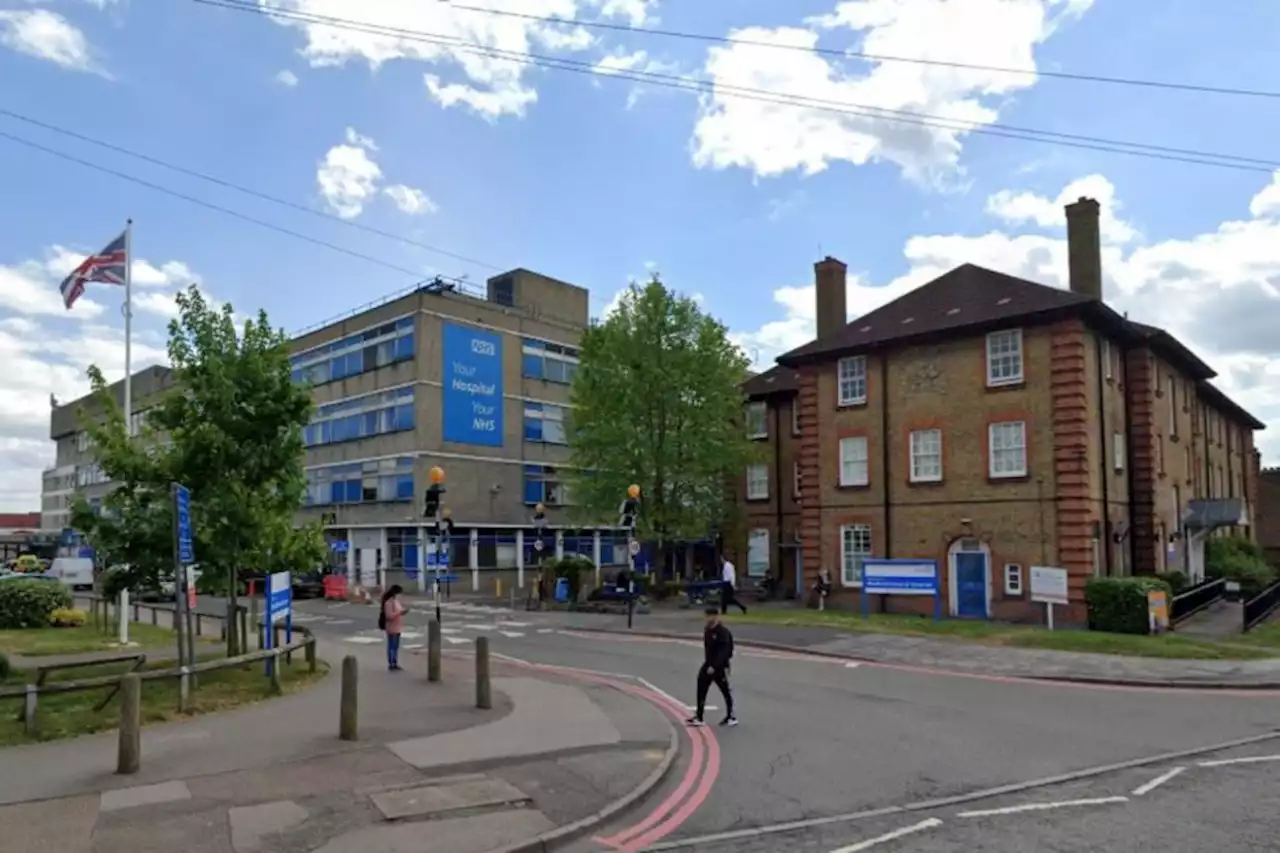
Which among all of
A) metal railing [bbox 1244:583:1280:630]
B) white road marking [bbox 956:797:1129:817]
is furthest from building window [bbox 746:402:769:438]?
white road marking [bbox 956:797:1129:817]

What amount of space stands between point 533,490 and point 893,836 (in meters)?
49.0

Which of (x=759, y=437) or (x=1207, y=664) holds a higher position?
(x=759, y=437)

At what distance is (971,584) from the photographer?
30.9m

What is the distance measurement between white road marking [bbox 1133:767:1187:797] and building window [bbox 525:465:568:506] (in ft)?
151

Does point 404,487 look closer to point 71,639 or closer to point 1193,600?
point 71,639

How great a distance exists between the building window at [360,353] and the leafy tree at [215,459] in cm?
3337

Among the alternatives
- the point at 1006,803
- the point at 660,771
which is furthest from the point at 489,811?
the point at 1006,803

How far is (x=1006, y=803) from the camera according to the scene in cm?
917

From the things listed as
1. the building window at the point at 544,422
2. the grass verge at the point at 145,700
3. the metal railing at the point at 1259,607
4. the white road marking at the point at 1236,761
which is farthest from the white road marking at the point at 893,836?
the building window at the point at 544,422

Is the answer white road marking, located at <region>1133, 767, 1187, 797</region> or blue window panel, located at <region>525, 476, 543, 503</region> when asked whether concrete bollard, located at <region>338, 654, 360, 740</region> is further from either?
blue window panel, located at <region>525, 476, 543, 503</region>

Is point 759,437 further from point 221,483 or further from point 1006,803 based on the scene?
point 1006,803

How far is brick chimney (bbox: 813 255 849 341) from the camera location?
4128 cm

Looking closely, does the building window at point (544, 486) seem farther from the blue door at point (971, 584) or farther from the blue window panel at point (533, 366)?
the blue door at point (971, 584)

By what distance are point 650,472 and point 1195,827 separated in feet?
104
